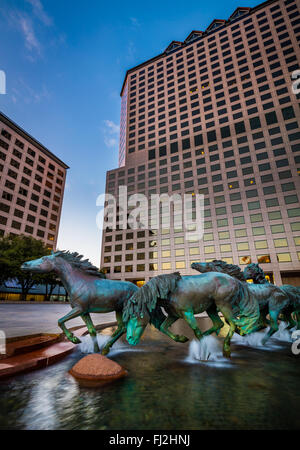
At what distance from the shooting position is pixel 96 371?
125 inches

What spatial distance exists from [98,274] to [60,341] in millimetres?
2250

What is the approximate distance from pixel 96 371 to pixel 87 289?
6.93 ft

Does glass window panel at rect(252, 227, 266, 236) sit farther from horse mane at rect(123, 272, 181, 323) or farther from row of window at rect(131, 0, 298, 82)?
row of window at rect(131, 0, 298, 82)

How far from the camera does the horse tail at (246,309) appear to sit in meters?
5.16

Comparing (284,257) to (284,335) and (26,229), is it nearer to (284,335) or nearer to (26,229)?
(284,335)

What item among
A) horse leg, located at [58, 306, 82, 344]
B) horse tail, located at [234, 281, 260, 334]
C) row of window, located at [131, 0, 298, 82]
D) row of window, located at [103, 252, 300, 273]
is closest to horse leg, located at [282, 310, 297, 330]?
horse tail, located at [234, 281, 260, 334]

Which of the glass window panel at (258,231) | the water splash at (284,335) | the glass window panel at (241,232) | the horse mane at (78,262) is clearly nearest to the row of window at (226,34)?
the glass window panel at (258,231)

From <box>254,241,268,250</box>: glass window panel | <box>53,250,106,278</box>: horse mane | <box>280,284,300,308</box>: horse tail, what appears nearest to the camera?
<box>53,250,106,278</box>: horse mane

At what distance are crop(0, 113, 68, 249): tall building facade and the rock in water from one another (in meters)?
56.6

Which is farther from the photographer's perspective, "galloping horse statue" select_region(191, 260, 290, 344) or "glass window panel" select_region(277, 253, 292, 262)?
"glass window panel" select_region(277, 253, 292, 262)

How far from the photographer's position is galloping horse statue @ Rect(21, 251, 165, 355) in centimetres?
497

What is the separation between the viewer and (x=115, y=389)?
275cm
